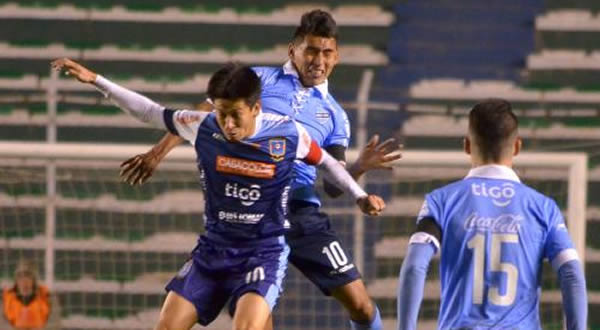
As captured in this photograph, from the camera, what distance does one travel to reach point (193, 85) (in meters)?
13.2

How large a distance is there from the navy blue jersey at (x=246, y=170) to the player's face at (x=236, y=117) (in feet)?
0.14

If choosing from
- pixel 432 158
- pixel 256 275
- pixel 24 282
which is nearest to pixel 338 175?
pixel 256 275

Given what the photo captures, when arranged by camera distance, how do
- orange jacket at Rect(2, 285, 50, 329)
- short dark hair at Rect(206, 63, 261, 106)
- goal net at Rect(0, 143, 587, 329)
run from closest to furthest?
short dark hair at Rect(206, 63, 261, 106), goal net at Rect(0, 143, 587, 329), orange jacket at Rect(2, 285, 50, 329)

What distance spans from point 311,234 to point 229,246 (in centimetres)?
73

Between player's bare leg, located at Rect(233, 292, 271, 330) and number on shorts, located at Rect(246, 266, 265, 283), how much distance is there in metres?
0.06

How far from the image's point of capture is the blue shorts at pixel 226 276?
5.97 m

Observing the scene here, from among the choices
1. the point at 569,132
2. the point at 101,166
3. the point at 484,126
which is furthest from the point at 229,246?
the point at 569,132

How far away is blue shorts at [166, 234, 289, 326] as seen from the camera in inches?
235

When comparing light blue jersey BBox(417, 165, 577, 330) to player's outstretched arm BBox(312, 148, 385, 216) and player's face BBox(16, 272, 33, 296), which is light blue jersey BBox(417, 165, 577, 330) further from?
player's face BBox(16, 272, 33, 296)

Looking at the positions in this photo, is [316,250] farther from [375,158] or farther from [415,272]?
[415,272]

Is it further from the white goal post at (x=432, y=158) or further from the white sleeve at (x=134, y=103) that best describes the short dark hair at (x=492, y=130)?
the white goal post at (x=432, y=158)

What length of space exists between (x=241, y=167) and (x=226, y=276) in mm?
442

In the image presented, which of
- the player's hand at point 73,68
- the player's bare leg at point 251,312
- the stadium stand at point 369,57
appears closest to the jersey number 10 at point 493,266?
the player's bare leg at point 251,312

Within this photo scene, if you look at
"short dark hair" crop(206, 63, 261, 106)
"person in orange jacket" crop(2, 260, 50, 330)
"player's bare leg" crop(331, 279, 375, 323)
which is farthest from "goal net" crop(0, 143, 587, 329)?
"short dark hair" crop(206, 63, 261, 106)
